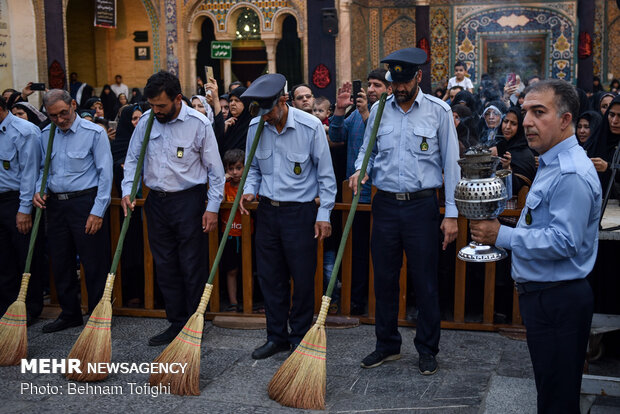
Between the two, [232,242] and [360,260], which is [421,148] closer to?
[360,260]

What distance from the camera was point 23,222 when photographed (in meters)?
5.09

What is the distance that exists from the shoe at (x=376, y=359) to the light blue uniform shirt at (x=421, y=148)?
962mm

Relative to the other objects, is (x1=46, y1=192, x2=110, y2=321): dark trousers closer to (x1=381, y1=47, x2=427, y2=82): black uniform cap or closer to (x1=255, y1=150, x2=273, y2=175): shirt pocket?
(x1=255, y1=150, x2=273, y2=175): shirt pocket

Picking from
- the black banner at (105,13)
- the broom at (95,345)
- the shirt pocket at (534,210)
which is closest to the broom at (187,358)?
the broom at (95,345)

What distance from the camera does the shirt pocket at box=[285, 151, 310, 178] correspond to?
14.4 ft

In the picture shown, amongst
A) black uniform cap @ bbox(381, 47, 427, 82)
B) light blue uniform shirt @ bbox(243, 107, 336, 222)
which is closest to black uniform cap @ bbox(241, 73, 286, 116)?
light blue uniform shirt @ bbox(243, 107, 336, 222)

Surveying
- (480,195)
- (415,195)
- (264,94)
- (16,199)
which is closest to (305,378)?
(415,195)

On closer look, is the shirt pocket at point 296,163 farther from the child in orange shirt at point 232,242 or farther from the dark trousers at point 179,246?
the child in orange shirt at point 232,242

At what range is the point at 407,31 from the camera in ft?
60.6

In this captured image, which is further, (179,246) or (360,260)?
(360,260)

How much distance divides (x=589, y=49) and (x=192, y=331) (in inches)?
582

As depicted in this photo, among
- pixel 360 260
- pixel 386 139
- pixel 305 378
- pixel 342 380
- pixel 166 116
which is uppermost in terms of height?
pixel 166 116

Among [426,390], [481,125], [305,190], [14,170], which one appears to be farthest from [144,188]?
[481,125]

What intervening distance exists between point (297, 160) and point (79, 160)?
1674 millimetres
